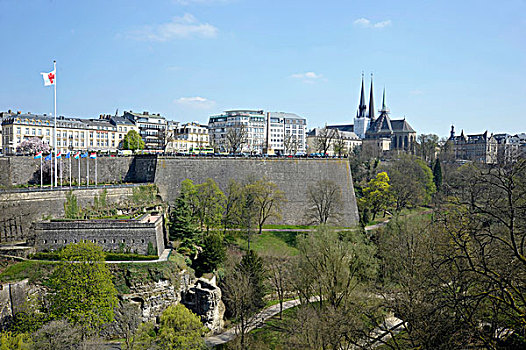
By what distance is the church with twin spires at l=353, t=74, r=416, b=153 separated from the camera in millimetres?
103438

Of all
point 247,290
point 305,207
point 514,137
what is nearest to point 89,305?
point 247,290

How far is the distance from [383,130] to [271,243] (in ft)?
264

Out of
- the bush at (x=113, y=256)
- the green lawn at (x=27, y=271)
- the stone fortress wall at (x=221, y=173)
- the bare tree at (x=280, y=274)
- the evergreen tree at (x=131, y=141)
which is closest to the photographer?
the green lawn at (x=27, y=271)

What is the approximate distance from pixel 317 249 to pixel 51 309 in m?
14.9

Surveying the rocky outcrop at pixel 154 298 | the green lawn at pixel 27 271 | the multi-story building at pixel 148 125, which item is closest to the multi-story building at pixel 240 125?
the multi-story building at pixel 148 125

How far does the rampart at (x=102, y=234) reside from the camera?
87.1ft

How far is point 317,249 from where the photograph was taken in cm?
2641

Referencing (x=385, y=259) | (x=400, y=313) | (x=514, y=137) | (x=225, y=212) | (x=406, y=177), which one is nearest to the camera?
(x=400, y=313)

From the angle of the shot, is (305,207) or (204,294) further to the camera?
(305,207)

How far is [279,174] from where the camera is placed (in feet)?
147

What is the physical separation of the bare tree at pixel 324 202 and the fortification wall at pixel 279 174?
1.12 meters

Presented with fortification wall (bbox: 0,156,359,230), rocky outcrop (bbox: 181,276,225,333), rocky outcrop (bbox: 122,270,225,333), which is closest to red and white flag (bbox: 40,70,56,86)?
fortification wall (bbox: 0,156,359,230)

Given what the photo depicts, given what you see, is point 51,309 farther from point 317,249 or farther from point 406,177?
point 406,177

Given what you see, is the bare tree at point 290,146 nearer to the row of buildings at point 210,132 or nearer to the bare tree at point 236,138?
the row of buildings at point 210,132
